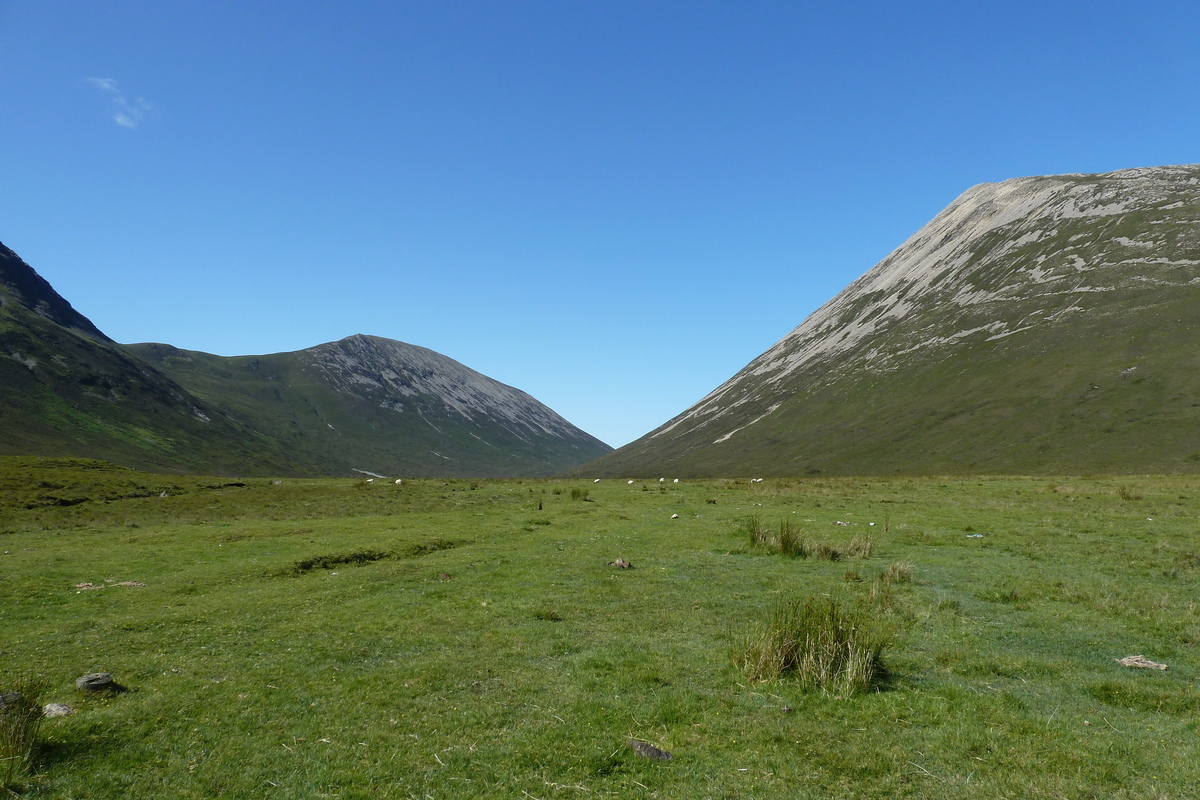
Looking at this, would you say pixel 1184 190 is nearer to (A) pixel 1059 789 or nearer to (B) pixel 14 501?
(A) pixel 1059 789

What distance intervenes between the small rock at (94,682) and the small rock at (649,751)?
33.9ft

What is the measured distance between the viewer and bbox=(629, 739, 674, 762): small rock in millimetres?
10133

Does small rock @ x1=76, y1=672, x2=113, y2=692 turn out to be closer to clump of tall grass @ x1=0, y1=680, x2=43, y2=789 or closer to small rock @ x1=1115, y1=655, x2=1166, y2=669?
clump of tall grass @ x1=0, y1=680, x2=43, y2=789

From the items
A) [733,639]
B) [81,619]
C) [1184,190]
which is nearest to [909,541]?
[733,639]

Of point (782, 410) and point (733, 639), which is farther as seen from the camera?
point (782, 410)

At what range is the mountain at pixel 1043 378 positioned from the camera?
11062cm

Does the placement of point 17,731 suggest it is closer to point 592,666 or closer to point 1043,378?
point 592,666

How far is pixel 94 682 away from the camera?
40.4 feet

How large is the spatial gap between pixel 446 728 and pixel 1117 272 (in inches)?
7991

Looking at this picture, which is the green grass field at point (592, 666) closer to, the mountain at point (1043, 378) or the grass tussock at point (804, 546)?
the grass tussock at point (804, 546)

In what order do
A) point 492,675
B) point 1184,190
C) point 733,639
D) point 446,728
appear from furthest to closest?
point 1184,190 < point 733,639 < point 492,675 < point 446,728

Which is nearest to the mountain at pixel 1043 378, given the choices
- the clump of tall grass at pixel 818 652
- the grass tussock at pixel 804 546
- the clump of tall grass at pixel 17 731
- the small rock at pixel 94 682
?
the grass tussock at pixel 804 546

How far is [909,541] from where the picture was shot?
3044 cm

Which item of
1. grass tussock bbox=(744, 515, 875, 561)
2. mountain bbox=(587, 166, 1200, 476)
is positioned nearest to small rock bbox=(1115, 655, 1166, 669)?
grass tussock bbox=(744, 515, 875, 561)
